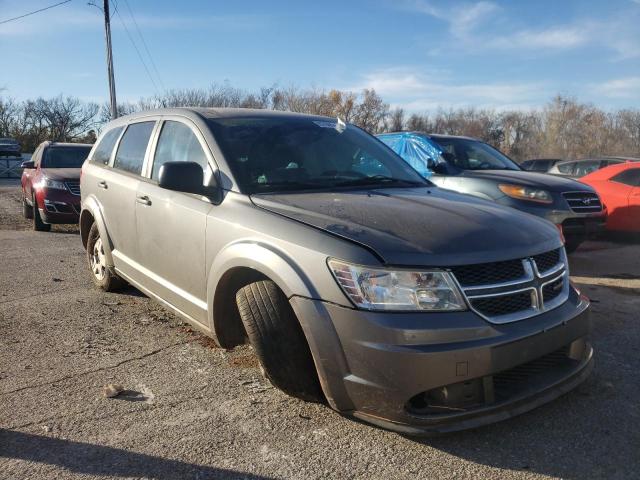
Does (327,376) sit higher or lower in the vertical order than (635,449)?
higher

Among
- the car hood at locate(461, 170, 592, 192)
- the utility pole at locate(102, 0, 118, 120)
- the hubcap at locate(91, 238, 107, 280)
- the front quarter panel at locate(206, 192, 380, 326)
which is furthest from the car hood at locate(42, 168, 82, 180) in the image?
the utility pole at locate(102, 0, 118, 120)

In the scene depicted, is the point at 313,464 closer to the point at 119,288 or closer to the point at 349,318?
the point at 349,318

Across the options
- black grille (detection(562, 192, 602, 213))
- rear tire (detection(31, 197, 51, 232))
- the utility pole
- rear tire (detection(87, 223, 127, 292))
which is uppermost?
the utility pole

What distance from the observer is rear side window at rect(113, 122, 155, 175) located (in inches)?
178

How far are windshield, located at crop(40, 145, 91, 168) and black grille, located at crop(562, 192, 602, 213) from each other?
9115 millimetres

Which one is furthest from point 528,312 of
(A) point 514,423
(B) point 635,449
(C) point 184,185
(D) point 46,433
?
(D) point 46,433

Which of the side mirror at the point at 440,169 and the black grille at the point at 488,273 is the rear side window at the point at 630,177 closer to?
the side mirror at the point at 440,169

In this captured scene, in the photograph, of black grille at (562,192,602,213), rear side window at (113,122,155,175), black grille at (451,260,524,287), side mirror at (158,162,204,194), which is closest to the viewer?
black grille at (451,260,524,287)

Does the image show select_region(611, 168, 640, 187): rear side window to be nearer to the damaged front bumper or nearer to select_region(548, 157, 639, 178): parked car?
select_region(548, 157, 639, 178): parked car

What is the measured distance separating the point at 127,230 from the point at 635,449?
3824 millimetres

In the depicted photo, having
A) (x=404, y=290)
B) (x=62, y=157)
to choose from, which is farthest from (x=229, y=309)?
(x=62, y=157)

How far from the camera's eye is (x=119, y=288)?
5457mm

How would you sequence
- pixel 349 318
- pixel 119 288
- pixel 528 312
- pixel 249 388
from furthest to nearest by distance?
pixel 119 288
pixel 249 388
pixel 528 312
pixel 349 318

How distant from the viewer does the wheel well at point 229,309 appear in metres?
3.20
